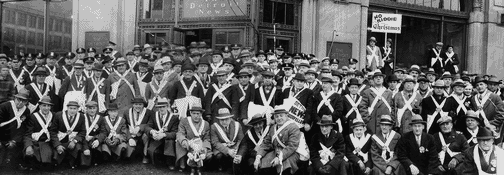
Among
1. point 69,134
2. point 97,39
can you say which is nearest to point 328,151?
point 69,134

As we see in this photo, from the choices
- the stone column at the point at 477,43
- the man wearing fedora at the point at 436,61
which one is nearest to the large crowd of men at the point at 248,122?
the man wearing fedora at the point at 436,61

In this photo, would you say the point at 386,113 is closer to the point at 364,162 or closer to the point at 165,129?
the point at 364,162

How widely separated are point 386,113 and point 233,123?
10.2 feet

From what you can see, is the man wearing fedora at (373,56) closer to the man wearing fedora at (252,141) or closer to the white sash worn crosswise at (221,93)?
the white sash worn crosswise at (221,93)

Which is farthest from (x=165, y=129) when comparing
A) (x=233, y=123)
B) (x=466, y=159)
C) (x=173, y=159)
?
(x=466, y=159)

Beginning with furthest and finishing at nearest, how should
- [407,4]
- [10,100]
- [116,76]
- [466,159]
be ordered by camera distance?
[407,4] → [116,76] → [10,100] → [466,159]

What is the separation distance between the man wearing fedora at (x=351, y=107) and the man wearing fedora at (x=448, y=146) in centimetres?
170

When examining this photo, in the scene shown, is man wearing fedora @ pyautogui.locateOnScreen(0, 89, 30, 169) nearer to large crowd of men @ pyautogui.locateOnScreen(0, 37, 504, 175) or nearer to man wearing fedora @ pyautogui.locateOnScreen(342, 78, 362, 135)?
large crowd of men @ pyautogui.locateOnScreen(0, 37, 504, 175)

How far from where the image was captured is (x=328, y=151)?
10.2m

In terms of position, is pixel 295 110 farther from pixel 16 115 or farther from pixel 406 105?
pixel 16 115

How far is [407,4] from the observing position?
71.6 feet

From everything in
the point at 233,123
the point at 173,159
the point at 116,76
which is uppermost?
the point at 116,76

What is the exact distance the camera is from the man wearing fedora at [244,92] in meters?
11.2

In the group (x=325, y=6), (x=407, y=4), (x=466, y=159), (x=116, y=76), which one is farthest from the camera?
(x=407, y=4)
